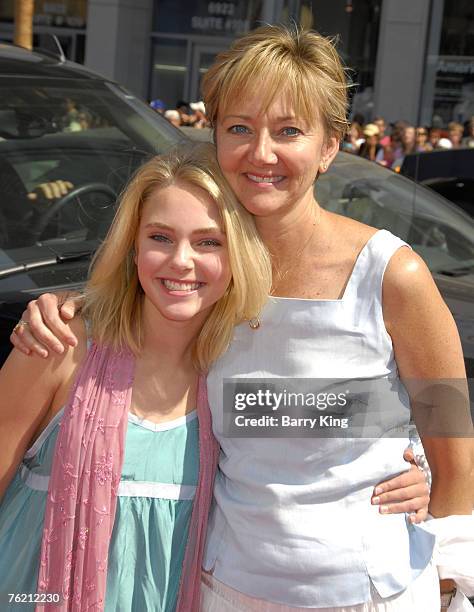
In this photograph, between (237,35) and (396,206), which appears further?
(237,35)

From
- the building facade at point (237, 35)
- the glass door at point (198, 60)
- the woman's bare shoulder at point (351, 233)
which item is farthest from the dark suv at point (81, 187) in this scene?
the glass door at point (198, 60)

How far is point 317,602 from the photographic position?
5.95 feet

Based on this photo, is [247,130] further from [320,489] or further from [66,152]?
[66,152]

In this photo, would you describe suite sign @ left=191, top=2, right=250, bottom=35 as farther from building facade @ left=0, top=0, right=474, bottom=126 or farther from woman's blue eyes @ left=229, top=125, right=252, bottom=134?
woman's blue eyes @ left=229, top=125, right=252, bottom=134

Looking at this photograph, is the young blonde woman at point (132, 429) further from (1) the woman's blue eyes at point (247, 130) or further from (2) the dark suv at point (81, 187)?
(2) the dark suv at point (81, 187)

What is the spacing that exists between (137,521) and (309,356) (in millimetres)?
447

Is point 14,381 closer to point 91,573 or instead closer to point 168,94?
point 91,573

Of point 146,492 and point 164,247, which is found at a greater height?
point 164,247

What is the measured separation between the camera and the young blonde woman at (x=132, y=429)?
72.2 inches

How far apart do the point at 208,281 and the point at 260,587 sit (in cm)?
58

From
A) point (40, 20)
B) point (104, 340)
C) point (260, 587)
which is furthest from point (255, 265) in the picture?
point (40, 20)

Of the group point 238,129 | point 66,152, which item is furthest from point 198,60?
point 238,129

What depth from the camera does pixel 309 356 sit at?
1831 mm

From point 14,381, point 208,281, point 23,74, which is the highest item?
point 23,74
